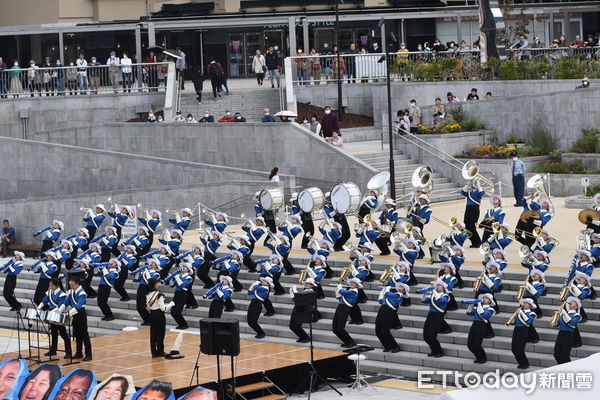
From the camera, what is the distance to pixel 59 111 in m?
40.2

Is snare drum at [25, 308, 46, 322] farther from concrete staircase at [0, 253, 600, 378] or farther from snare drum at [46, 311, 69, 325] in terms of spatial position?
concrete staircase at [0, 253, 600, 378]

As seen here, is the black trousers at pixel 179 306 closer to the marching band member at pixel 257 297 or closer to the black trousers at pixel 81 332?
the marching band member at pixel 257 297

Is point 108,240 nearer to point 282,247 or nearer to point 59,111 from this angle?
point 282,247

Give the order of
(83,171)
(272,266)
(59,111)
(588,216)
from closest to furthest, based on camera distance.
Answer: (588,216)
(272,266)
(83,171)
(59,111)

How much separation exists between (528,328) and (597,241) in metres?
2.32

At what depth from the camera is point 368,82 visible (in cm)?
4069

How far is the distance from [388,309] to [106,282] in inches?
257

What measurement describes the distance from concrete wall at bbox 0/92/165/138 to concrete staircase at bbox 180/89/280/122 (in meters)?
1.89

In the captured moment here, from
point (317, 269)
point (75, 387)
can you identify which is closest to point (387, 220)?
point (317, 269)

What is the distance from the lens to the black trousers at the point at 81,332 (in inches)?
903

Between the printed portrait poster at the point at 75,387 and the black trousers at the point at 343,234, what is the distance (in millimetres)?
9912

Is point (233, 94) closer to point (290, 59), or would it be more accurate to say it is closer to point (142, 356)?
point (290, 59)

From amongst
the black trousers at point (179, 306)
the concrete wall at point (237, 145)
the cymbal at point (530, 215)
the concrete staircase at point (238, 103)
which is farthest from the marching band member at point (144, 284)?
the concrete staircase at point (238, 103)

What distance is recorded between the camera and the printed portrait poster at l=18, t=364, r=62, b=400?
1830cm
